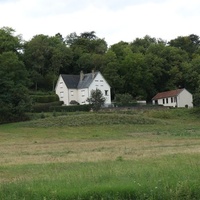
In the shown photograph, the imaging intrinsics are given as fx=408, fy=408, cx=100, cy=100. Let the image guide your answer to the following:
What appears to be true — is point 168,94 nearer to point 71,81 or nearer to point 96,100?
point 71,81

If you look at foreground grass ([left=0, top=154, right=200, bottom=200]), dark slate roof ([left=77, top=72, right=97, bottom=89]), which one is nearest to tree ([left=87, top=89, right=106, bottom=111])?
dark slate roof ([left=77, top=72, right=97, bottom=89])

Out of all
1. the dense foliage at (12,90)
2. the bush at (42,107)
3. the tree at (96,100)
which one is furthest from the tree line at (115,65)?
the tree at (96,100)

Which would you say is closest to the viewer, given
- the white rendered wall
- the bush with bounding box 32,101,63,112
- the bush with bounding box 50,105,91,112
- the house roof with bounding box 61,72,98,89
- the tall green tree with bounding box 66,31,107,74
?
the bush with bounding box 50,105,91,112

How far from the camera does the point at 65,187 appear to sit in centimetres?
1016

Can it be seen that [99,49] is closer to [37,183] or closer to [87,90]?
[87,90]

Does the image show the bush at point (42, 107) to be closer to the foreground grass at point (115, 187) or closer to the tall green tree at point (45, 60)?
the tall green tree at point (45, 60)

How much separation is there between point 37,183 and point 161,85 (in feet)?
296

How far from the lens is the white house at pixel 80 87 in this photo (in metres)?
86.4

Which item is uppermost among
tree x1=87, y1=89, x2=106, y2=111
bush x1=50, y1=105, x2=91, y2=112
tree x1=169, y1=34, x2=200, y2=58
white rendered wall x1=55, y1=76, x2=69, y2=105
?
tree x1=169, y1=34, x2=200, y2=58

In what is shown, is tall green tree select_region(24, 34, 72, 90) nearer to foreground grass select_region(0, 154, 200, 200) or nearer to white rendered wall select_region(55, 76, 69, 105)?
white rendered wall select_region(55, 76, 69, 105)

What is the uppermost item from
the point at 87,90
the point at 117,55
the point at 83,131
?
the point at 117,55

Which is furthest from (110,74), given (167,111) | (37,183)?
(37,183)

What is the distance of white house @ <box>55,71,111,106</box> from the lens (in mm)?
86438

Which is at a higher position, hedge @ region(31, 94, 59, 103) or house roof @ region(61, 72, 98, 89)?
house roof @ region(61, 72, 98, 89)
